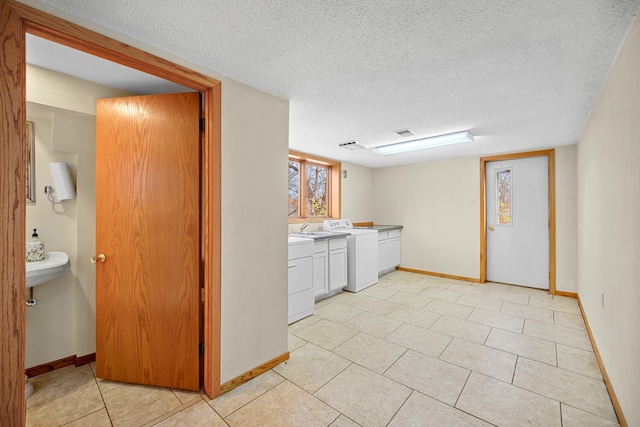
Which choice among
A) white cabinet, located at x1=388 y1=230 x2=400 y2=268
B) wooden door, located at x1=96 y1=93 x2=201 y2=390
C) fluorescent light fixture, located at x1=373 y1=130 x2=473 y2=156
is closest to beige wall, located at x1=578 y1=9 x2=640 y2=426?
fluorescent light fixture, located at x1=373 y1=130 x2=473 y2=156

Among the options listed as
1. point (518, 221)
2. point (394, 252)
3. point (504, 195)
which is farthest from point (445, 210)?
point (394, 252)

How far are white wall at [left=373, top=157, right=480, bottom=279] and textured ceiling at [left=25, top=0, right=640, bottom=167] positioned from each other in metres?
2.06

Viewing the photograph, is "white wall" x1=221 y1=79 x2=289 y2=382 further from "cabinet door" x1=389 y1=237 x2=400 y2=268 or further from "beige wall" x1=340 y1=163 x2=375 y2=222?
"cabinet door" x1=389 y1=237 x2=400 y2=268

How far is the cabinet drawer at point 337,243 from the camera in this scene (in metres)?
3.63

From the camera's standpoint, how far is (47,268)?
1.73 meters

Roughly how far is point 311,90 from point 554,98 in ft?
6.33

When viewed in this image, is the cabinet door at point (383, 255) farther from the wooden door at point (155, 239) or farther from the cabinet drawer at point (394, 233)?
the wooden door at point (155, 239)

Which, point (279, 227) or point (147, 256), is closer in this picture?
point (147, 256)

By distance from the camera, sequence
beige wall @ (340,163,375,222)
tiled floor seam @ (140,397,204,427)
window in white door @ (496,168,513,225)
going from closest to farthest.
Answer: tiled floor seam @ (140,397,204,427) → window in white door @ (496,168,513,225) → beige wall @ (340,163,375,222)

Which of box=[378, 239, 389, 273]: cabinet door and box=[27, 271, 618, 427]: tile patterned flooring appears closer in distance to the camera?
box=[27, 271, 618, 427]: tile patterned flooring

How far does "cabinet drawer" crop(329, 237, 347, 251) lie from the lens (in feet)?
11.9

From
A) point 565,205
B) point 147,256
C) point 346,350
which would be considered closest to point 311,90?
point 147,256

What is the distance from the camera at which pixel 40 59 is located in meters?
1.70

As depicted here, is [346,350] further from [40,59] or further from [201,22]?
[40,59]
